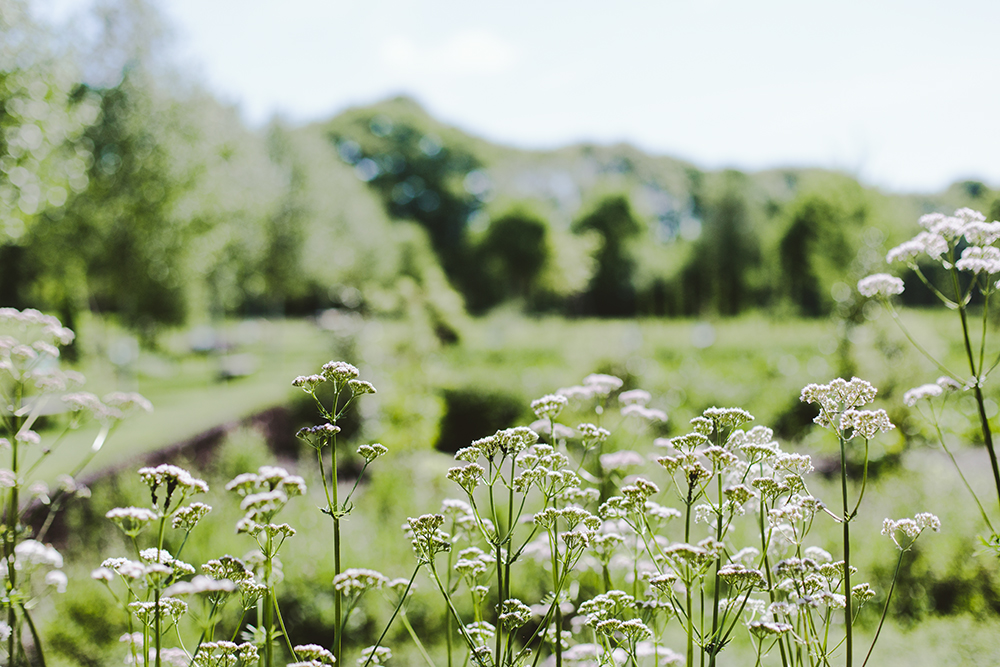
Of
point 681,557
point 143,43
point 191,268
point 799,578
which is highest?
point 143,43

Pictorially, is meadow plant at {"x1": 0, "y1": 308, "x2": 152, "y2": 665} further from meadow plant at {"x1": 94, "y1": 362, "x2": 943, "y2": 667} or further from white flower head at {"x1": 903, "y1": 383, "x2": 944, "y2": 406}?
white flower head at {"x1": 903, "y1": 383, "x2": 944, "y2": 406}

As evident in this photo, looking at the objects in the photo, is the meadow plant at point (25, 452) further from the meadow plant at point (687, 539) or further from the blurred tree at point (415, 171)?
the blurred tree at point (415, 171)

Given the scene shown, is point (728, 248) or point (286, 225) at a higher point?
point (286, 225)

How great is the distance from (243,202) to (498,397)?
39.6 ft

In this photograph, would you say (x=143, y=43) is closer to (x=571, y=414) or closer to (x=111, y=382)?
(x=111, y=382)

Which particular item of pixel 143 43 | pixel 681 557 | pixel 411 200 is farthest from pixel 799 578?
pixel 411 200

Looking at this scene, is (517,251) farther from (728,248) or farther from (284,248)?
(284,248)

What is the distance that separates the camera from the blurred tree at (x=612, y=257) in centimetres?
5047

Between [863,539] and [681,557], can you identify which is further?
[863,539]

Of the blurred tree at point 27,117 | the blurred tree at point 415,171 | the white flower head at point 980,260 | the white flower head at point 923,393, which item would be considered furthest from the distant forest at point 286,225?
the blurred tree at point 415,171

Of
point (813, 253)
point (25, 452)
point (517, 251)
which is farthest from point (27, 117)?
point (517, 251)

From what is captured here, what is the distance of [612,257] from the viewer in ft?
169

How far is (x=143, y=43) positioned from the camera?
1481cm

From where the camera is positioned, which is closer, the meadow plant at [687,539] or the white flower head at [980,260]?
the meadow plant at [687,539]
